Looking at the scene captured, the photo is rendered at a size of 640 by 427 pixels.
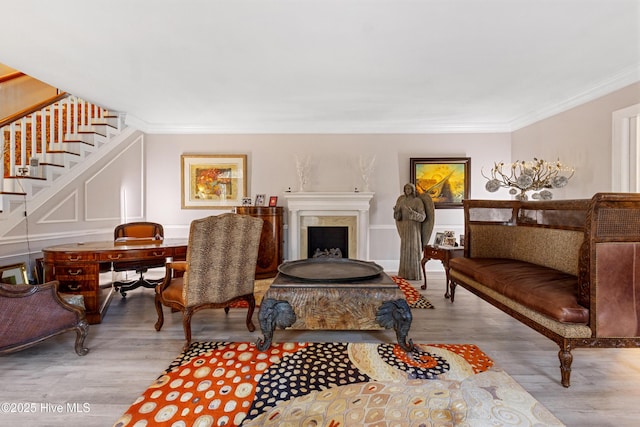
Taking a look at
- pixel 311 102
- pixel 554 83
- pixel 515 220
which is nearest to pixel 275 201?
pixel 311 102

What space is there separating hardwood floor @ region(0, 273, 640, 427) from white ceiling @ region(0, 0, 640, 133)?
2.70m

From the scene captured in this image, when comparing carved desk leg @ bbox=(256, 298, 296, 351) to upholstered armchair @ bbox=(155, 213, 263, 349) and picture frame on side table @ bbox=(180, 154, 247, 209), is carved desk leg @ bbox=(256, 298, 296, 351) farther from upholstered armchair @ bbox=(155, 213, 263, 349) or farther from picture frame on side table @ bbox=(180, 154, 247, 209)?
picture frame on side table @ bbox=(180, 154, 247, 209)

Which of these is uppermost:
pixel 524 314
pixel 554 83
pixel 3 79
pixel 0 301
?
pixel 3 79

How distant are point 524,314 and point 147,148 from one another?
609 centimetres

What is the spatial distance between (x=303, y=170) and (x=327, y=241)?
1384 mm

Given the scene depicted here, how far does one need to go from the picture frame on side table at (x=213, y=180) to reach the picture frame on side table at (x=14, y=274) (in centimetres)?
257

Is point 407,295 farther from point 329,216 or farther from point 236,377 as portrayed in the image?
point 236,377

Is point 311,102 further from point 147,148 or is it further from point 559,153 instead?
point 559,153

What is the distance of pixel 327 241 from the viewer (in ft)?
17.9

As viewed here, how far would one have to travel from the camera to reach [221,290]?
2598 mm

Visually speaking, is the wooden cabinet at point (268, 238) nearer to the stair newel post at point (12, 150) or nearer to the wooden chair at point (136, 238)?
the wooden chair at point (136, 238)

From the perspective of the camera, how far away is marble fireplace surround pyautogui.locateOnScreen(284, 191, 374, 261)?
206 inches

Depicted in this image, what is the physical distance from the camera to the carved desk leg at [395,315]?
224 centimetres

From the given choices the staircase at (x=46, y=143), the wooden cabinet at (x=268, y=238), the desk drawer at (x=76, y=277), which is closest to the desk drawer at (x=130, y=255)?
the desk drawer at (x=76, y=277)
